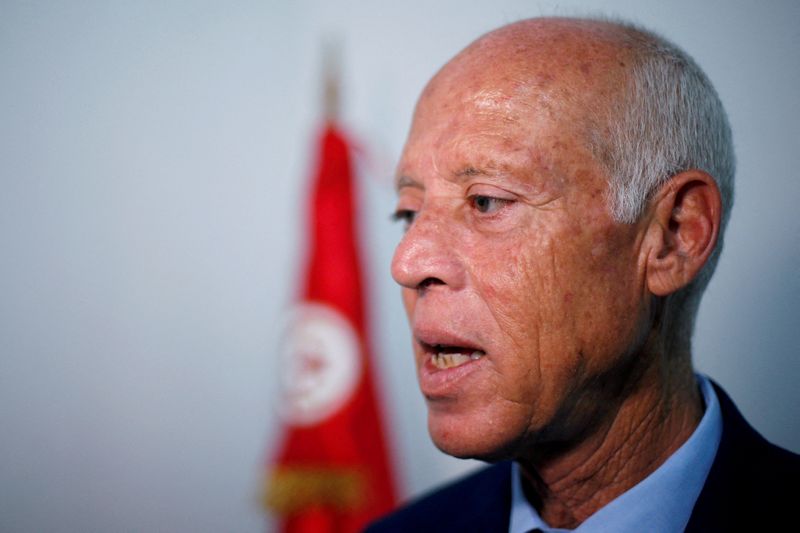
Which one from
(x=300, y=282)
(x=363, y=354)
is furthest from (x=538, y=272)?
(x=300, y=282)

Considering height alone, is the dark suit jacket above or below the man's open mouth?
below

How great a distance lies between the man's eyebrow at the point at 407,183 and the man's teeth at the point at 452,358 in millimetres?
318

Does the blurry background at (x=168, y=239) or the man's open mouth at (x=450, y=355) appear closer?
the man's open mouth at (x=450, y=355)

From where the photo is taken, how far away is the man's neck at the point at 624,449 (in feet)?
3.73

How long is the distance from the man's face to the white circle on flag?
100 cm

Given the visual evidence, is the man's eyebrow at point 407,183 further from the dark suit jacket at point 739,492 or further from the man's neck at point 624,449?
the dark suit jacket at point 739,492

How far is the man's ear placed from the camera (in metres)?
1.08

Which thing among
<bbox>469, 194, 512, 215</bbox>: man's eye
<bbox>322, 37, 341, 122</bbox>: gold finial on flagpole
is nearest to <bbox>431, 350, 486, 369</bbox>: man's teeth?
<bbox>469, 194, 512, 215</bbox>: man's eye

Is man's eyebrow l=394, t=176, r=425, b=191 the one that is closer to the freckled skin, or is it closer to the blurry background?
the freckled skin

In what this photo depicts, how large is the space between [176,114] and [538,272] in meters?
1.99

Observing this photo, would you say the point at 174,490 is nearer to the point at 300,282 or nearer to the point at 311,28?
the point at 300,282

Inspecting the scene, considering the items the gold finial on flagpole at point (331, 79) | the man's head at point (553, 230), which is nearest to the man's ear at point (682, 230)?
the man's head at point (553, 230)

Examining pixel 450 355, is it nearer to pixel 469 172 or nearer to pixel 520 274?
pixel 520 274

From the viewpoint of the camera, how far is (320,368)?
2078mm
